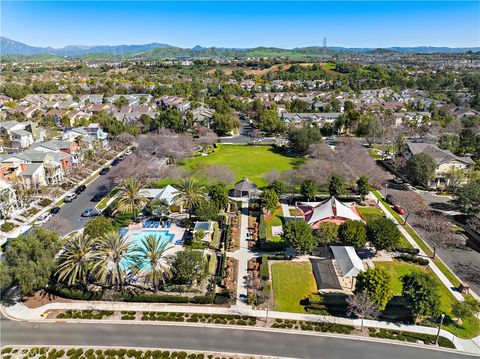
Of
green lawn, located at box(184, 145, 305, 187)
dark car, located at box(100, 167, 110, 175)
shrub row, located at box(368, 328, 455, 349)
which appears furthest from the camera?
green lawn, located at box(184, 145, 305, 187)

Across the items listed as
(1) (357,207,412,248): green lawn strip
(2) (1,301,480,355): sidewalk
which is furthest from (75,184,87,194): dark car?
(1) (357,207,412,248): green lawn strip

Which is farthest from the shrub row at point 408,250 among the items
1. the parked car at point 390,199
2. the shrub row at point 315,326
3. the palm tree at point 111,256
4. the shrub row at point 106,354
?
the palm tree at point 111,256

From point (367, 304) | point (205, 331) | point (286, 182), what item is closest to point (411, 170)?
point (286, 182)

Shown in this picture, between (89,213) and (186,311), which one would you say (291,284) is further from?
(89,213)

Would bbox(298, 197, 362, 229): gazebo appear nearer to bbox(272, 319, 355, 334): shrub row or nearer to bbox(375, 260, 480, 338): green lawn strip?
bbox(375, 260, 480, 338): green lawn strip

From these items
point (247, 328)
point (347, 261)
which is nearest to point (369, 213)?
point (347, 261)
